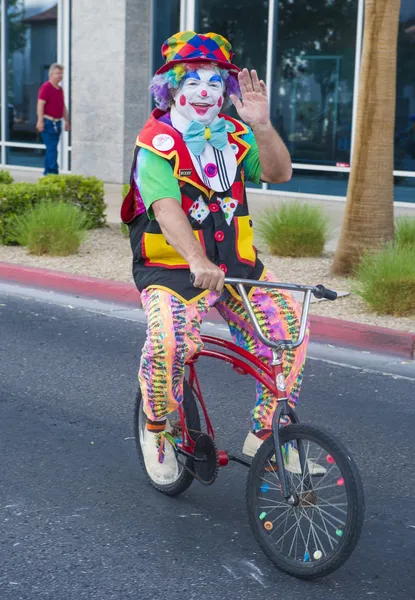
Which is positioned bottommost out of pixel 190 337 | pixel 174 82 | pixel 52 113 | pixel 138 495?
pixel 138 495

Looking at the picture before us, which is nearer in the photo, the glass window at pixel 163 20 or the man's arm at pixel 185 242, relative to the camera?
the man's arm at pixel 185 242

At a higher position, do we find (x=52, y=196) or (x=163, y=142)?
(x=163, y=142)

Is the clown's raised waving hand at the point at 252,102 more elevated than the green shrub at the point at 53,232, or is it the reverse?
the clown's raised waving hand at the point at 252,102

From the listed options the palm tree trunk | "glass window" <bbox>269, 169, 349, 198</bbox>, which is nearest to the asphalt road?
the palm tree trunk

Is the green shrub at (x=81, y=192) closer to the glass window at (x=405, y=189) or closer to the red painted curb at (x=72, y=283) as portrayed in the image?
the red painted curb at (x=72, y=283)

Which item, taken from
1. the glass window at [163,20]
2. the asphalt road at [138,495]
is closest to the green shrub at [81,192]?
the asphalt road at [138,495]

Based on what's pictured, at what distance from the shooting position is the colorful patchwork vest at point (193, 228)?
401 cm

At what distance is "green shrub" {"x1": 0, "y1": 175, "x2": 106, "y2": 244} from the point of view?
11789mm

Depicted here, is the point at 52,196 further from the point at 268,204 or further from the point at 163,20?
the point at 163,20

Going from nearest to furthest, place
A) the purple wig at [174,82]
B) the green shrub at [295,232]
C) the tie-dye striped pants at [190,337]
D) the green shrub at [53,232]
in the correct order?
the tie-dye striped pants at [190,337] → the purple wig at [174,82] → the green shrub at [295,232] → the green shrub at [53,232]

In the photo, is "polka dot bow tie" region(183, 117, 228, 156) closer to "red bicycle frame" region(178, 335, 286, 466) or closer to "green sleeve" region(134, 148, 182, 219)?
"green sleeve" region(134, 148, 182, 219)

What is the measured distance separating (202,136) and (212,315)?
462 centimetres

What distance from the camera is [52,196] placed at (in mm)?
12266

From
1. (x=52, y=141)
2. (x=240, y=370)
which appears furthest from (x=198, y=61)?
(x=52, y=141)
